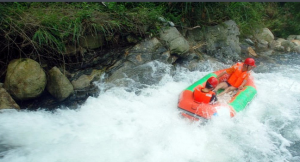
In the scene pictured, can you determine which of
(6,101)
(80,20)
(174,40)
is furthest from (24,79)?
(174,40)

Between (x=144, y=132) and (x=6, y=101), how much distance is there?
2.24m

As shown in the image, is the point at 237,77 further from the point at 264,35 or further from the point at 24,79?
the point at 264,35

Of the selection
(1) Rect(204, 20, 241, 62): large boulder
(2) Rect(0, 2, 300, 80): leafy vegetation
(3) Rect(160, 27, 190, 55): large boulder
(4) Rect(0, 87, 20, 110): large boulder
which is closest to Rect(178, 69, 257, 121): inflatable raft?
(3) Rect(160, 27, 190, 55): large boulder

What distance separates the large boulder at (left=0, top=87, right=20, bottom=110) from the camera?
12.2 feet

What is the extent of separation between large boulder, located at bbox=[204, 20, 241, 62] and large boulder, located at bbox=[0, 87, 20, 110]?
4840 mm

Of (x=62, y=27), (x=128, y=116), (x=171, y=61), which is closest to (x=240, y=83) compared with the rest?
(x=171, y=61)

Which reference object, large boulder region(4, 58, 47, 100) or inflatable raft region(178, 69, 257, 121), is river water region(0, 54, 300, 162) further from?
large boulder region(4, 58, 47, 100)

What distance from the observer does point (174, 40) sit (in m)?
5.68

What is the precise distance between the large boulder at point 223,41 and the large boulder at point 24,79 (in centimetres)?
442

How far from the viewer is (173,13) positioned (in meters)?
6.03

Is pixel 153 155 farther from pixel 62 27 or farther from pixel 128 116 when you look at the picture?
pixel 62 27

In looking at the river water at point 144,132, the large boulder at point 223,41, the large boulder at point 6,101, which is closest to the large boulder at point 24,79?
the large boulder at point 6,101

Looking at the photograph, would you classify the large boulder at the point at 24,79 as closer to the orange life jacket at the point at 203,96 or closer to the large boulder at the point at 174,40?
the orange life jacket at the point at 203,96

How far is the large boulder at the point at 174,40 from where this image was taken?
562 centimetres
